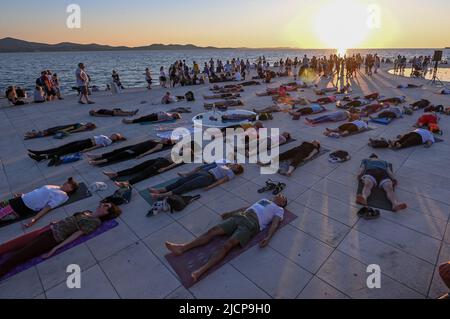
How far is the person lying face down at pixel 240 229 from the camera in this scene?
13.9 ft

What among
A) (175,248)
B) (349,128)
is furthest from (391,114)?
(175,248)

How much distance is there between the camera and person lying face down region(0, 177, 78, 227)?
5277 millimetres

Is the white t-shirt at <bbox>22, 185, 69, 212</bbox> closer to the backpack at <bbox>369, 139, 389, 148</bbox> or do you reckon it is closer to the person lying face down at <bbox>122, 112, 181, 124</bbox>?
the person lying face down at <bbox>122, 112, 181, 124</bbox>

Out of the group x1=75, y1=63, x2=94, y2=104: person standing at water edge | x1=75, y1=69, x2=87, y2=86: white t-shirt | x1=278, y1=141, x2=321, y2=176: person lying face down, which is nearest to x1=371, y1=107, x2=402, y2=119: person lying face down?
x1=278, y1=141, x2=321, y2=176: person lying face down

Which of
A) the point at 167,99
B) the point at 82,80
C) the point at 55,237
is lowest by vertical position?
the point at 55,237

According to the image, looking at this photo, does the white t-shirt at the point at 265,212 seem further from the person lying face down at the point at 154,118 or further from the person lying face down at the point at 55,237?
the person lying face down at the point at 154,118

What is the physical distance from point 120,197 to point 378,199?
19.7ft

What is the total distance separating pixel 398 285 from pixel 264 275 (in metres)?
1.96

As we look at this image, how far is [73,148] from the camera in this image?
8.72m

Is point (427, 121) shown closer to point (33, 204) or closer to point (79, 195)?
point (79, 195)

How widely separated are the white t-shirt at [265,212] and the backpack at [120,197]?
10.0ft

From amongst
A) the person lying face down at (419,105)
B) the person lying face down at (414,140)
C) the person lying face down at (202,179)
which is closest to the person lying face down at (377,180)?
the person lying face down at (414,140)

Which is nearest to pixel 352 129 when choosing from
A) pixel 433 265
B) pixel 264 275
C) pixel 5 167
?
pixel 433 265
